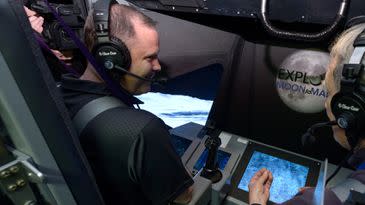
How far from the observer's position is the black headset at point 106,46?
95cm

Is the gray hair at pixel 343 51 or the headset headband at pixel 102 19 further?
the headset headband at pixel 102 19

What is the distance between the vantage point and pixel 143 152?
0.81m

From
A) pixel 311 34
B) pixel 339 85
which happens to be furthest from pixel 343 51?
pixel 311 34

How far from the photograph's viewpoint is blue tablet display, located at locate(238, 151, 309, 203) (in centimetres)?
131

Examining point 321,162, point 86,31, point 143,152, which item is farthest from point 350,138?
point 86,31

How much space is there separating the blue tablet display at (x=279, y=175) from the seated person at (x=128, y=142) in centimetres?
51

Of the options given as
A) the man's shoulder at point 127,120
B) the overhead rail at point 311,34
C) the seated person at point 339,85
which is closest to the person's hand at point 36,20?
the man's shoulder at point 127,120

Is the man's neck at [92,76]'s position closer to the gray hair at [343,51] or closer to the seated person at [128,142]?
Answer: the seated person at [128,142]

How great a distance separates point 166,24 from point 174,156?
1397 millimetres

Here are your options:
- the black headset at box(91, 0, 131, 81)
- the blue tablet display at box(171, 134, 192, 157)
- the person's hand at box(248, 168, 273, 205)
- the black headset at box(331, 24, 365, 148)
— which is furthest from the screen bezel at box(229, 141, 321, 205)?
the black headset at box(91, 0, 131, 81)

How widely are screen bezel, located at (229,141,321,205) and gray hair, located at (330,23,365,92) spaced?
2.44 feet

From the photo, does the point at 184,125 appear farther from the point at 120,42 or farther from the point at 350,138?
the point at 350,138

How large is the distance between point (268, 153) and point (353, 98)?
2.86 ft

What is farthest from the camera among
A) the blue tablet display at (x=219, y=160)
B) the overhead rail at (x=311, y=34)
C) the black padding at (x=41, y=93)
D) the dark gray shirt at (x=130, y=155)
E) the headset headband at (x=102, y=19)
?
the blue tablet display at (x=219, y=160)
